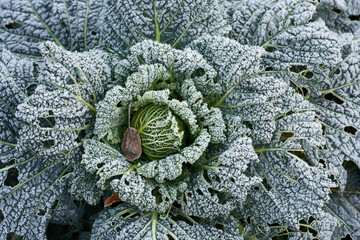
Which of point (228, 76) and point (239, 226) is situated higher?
point (228, 76)

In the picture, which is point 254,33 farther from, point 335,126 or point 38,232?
point 38,232

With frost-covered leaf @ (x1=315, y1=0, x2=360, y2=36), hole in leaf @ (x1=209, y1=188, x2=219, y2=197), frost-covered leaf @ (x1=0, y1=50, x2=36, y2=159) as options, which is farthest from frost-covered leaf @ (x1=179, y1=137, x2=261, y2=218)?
frost-covered leaf @ (x1=315, y1=0, x2=360, y2=36)

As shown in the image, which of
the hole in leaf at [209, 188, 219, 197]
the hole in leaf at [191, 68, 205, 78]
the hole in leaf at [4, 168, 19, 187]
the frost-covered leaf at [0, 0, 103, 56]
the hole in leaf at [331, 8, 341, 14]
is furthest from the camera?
the hole in leaf at [331, 8, 341, 14]

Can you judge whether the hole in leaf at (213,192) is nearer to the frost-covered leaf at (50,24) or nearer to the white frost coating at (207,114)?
the white frost coating at (207,114)

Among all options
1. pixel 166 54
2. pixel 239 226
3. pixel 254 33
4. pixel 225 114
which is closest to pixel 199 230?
pixel 239 226

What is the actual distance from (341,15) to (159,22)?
4.21 feet

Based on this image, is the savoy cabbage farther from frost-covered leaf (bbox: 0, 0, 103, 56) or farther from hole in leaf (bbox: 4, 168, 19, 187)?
hole in leaf (bbox: 4, 168, 19, 187)

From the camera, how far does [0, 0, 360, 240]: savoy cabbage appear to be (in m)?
1.78

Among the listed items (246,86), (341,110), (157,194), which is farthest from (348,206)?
(157,194)

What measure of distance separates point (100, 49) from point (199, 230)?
3.79 ft

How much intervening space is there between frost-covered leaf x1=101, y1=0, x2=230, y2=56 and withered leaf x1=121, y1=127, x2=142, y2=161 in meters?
0.48

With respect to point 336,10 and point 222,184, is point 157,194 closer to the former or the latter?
point 222,184

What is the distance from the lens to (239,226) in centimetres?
210

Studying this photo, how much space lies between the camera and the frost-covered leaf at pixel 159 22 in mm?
1979
